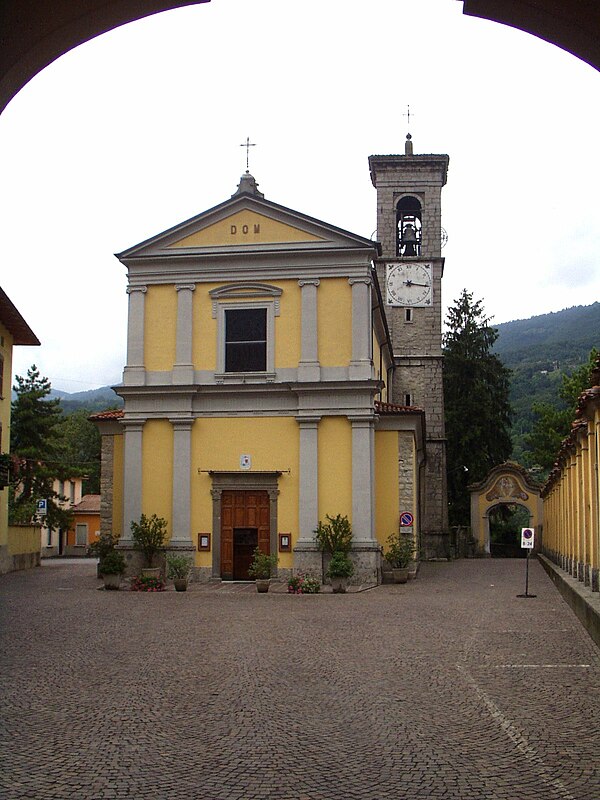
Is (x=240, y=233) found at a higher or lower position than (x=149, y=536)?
higher

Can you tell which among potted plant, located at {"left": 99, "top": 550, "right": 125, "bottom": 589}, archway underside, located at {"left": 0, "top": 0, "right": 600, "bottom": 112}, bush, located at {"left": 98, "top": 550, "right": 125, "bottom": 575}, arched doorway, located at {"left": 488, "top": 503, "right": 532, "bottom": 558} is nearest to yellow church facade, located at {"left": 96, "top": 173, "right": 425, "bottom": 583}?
bush, located at {"left": 98, "top": 550, "right": 125, "bottom": 575}

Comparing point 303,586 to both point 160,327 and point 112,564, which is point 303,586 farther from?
point 160,327

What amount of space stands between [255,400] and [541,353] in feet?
374

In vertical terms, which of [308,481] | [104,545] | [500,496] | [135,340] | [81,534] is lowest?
[81,534]

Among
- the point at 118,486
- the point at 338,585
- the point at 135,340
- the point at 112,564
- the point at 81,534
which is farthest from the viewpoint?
the point at 81,534

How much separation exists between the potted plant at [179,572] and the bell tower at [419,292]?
16.8 meters

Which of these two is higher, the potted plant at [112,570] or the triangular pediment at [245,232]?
the triangular pediment at [245,232]

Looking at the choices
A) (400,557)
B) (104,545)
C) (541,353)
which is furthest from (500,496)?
(541,353)

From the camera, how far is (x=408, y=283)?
39.8 metres

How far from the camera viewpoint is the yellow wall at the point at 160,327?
25.7m

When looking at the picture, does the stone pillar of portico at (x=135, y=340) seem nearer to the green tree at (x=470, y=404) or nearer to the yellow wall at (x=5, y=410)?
the yellow wall at (x=5, y=410)

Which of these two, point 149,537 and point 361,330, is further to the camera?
point 361,330

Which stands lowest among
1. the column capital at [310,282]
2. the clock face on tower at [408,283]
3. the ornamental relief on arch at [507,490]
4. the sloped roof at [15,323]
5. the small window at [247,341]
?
the ornamental relief on arch at [507,490]

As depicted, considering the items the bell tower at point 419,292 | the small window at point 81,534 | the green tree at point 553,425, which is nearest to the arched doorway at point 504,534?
the green tree at point 553,425
